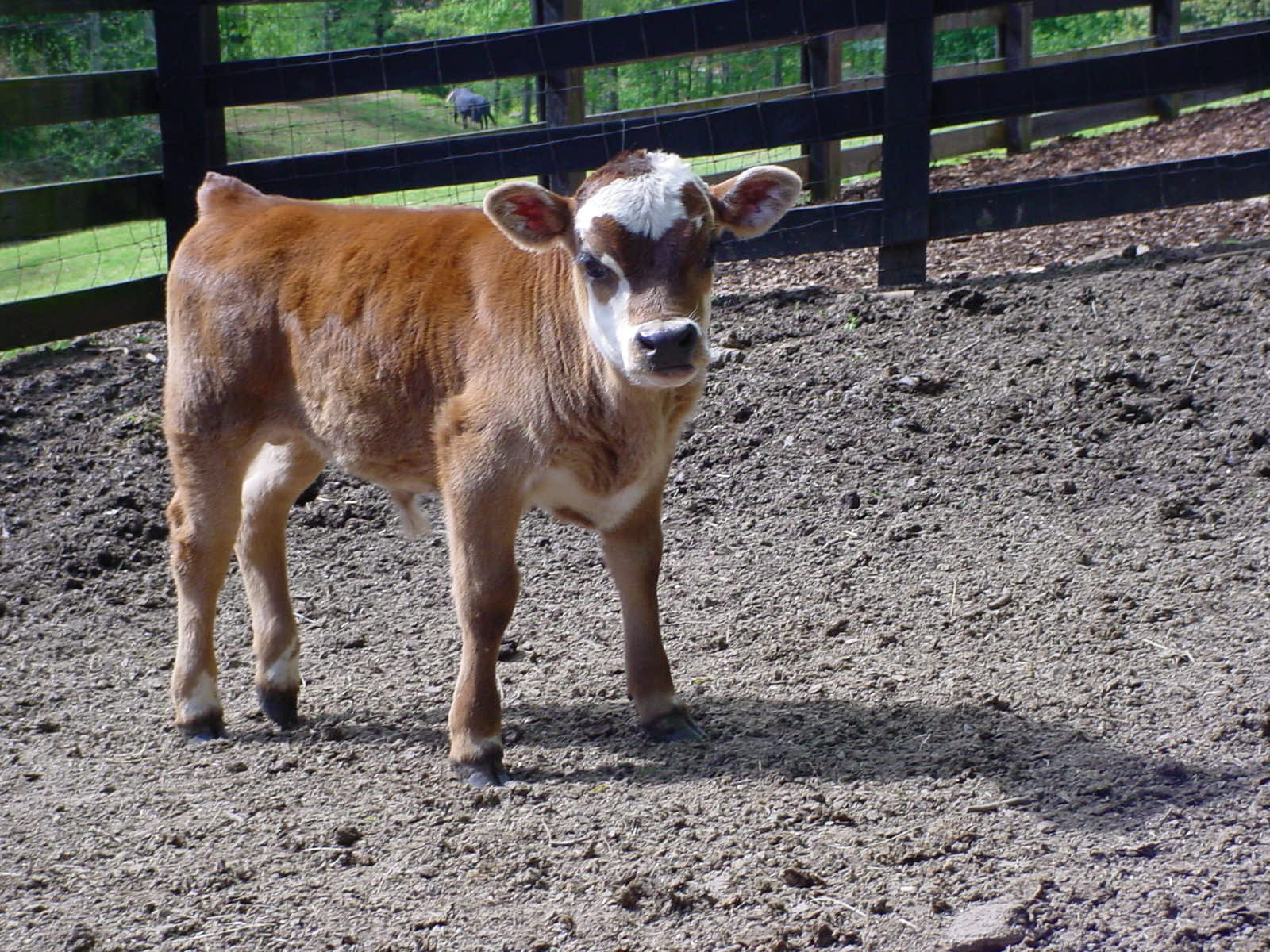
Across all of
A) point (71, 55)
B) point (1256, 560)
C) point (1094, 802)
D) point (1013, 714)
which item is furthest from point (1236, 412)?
point (71, 55)

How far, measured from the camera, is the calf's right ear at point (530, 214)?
404 centimetres

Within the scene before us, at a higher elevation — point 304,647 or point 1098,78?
point 1098,78

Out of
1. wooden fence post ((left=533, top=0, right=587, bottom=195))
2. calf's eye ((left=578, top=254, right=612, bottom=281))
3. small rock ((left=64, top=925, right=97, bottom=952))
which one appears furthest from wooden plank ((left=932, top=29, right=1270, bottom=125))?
small rock ((left=64, top=925, right=97, bottom=952))

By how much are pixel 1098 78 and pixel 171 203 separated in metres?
5.41

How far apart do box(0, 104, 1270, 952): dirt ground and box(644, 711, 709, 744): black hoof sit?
0.08 m

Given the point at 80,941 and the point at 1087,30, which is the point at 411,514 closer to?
the point at 80,941

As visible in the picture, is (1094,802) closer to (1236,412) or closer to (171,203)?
(1236,412)

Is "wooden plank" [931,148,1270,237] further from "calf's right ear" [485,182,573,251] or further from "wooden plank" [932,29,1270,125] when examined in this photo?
"calf's right ear" [485,182,573,251]

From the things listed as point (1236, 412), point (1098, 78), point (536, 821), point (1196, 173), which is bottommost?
point (536, 821)

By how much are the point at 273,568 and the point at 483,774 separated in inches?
48.8

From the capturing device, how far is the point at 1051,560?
5.27 m

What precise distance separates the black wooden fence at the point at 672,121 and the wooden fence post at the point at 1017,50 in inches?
223

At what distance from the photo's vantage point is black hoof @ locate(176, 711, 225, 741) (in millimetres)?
4613

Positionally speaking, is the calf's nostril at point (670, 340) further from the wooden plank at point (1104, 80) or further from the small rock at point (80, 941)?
the wooden plank at point (1104, 80)
